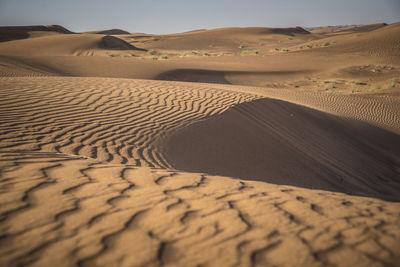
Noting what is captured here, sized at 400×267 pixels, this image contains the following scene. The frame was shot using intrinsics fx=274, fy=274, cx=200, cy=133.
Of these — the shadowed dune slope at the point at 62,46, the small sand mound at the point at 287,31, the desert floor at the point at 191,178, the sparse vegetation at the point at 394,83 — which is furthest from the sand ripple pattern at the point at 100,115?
the small sand mound at the point at 287,31

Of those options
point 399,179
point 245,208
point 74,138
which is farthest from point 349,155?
point 74,138

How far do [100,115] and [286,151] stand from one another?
13.4ft

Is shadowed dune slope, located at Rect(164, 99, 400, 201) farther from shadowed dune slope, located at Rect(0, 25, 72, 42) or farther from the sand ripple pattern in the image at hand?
shadowed dune slope, located at Rect(0, 25, 72, 42)

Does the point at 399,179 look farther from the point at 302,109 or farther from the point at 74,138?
the point at 74,138

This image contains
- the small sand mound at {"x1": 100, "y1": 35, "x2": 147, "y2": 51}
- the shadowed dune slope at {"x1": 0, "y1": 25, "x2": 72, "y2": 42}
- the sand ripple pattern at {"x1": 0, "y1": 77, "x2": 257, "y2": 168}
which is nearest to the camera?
the sand ripple pattern at {"x1": 0, "y1": 77, "x2": 257, "y2": 168}

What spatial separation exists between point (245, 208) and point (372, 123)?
9826 millimetres

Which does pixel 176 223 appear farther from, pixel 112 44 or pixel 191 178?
pixel 112 44

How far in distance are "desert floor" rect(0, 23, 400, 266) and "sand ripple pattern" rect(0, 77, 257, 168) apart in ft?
0.12

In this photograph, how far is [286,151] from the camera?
19.8ft

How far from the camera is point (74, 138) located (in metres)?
4.67

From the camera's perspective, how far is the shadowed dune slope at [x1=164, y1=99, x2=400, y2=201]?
5.04 meters

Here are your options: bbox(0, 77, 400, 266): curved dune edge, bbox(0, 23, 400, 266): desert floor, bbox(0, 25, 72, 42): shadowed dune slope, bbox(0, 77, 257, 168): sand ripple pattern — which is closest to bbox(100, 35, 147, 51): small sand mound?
bbox(0, 23, 400, 266): desert floor

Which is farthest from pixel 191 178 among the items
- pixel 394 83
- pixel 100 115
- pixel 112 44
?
pixel 112 44

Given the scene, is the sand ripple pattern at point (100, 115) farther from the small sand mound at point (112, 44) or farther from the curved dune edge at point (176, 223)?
the small sand mound at point (112, 44)
